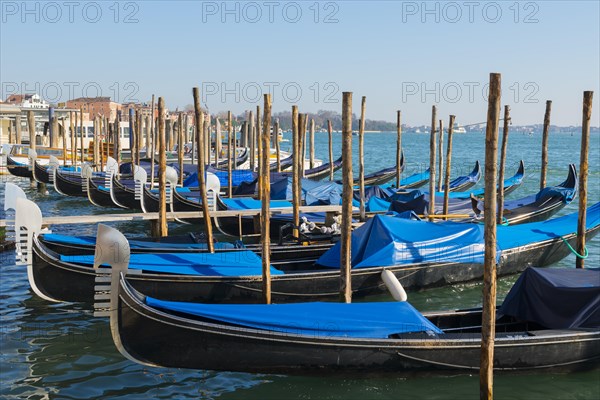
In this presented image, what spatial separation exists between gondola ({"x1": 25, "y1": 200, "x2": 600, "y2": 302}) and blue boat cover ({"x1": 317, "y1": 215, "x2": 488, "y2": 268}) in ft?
0.04

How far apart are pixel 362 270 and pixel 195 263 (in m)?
2.16

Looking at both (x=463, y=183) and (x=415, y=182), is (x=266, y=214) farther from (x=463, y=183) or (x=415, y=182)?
(x=463, y=183)

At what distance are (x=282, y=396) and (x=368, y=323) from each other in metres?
1.04

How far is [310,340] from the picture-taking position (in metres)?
6.89

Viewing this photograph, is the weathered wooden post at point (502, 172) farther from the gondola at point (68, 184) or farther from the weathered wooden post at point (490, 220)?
the gondola at point (68, 184)

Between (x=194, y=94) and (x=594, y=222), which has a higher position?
(x=194, y=94)

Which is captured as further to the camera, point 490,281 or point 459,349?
point 459,349

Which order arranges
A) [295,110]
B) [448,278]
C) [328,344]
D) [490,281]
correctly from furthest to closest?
1. [295,110]
2. [448,278]
3. [328,344]
4. [490,281]

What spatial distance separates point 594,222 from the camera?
12562mm

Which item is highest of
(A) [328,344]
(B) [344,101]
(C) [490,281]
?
(B) [344,101]

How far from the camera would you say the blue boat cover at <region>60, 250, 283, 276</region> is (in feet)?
31.0

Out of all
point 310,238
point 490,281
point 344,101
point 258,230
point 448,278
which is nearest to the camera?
point 490,281

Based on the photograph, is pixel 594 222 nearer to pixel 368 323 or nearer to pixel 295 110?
pixel 295 110

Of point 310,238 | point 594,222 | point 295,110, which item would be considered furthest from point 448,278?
point 295,110
